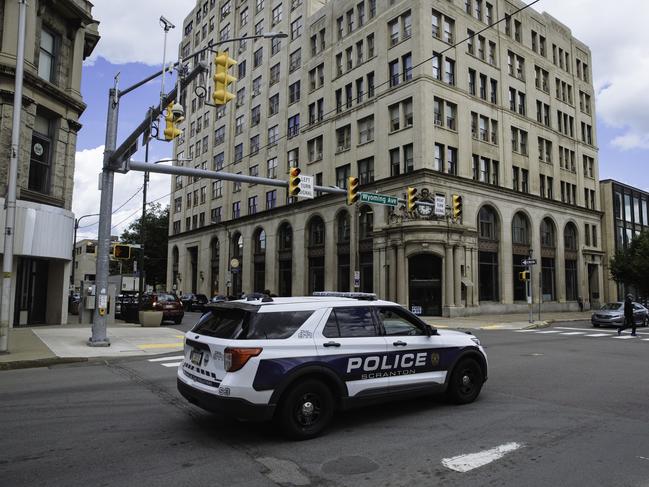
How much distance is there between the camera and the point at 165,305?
25672 mm

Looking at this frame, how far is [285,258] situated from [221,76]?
1485 inches

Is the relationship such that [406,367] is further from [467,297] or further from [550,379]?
[467,297]

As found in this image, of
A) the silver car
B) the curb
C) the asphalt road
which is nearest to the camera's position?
the asphalt road

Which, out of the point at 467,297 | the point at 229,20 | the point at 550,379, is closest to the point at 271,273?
the point at 467,297

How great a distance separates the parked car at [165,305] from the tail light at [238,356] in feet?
68.7

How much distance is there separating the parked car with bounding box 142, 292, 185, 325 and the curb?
1325 cm

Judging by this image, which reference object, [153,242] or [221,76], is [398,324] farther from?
[153,242]

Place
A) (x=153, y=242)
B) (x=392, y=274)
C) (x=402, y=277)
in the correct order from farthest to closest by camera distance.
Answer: (x=153, y=242) → (x=392, y=274) → (x=402, y=277)

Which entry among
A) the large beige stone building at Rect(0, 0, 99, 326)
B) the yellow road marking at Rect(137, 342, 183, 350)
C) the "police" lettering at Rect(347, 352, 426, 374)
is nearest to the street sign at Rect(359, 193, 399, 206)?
the yellow road marking at Rect(137, 342, 183, 350)

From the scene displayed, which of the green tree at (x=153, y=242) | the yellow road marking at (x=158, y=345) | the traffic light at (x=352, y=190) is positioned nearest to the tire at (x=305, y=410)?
the yellow road marking at (x=158, y=345)

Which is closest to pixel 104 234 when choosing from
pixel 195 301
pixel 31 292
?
pixel 31 292

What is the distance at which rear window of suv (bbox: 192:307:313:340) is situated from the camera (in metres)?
5.75

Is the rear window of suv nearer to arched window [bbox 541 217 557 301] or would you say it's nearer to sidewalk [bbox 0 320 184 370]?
sidewalk [bbox 0 320 184 370]

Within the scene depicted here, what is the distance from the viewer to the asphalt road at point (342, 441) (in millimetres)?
4746
